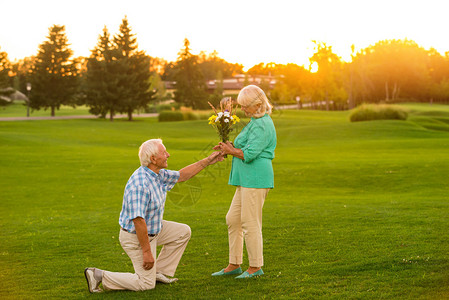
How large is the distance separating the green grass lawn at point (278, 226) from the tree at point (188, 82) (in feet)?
180

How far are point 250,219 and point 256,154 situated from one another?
765 millimetres

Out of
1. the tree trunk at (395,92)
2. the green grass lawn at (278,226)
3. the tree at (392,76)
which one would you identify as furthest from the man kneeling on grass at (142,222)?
the tree trunk at (395,92)

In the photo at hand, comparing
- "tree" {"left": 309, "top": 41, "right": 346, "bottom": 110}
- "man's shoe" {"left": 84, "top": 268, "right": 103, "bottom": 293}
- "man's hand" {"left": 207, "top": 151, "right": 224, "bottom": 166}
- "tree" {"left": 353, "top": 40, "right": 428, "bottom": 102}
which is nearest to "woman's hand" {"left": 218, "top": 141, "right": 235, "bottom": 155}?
"man's hand" {"left": 207, "top": 151, "right": 224, "bottom": 166}

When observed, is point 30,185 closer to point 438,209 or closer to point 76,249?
point 76,249

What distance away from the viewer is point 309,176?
60.3ft

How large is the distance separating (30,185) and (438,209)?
39.3ft

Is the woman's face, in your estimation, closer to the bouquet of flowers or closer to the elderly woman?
the elderly woman

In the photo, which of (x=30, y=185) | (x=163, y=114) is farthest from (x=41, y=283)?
(x=163, y=114)

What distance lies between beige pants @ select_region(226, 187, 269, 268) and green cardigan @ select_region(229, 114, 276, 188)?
11cm

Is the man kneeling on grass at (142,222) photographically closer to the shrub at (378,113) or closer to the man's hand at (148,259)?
the man's hand at (148,259)

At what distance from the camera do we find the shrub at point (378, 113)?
44972 mm

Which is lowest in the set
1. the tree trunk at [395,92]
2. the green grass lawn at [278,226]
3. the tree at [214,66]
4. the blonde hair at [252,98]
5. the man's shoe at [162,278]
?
the green grass lawn at [278,226]

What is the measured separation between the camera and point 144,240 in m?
5.92

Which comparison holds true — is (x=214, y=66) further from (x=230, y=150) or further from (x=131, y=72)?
(x=230, y=150)
